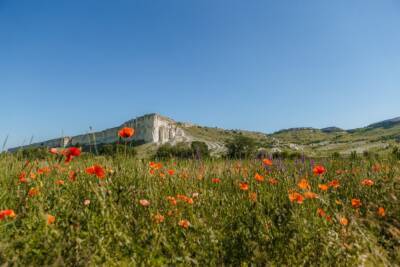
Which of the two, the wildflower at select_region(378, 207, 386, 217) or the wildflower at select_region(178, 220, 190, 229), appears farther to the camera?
the wildflower at select_region(378, 207, 386, 217)

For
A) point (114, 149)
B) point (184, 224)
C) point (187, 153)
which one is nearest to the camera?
point (184, 224)

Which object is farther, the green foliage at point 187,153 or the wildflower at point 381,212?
the green foliage at point 187,153

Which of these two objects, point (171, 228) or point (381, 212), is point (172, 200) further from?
point (381, 212)

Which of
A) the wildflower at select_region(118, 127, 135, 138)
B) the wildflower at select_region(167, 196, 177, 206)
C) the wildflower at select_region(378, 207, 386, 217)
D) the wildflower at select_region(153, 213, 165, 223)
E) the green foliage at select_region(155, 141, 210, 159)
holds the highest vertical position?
the wildflower at select_region(118, 127, 135, 138)

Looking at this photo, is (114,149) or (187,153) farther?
(187,153)

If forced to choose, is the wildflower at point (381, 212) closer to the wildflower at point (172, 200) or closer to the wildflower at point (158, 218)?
the wildflower at point (172, 200)

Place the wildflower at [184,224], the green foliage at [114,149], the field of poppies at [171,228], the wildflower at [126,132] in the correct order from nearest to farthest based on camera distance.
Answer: the field of poppies at [171,228] → the wildflower at [184,224] → the wildflower at [126,132] → the green foliage at [114,149]

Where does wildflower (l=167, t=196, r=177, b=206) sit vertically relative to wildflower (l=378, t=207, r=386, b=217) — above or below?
above

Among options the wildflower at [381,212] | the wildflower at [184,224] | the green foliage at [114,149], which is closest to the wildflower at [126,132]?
the green foliage at [114,149]

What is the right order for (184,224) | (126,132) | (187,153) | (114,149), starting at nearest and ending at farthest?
(184,224), (126,132), (114,149), (187,153)

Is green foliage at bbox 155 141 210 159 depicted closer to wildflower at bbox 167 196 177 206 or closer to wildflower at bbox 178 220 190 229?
wildflower at bbox 167 196 177 206

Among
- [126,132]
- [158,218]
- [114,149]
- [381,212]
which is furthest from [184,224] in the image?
[381,212]

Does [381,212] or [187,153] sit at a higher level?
[187,153]

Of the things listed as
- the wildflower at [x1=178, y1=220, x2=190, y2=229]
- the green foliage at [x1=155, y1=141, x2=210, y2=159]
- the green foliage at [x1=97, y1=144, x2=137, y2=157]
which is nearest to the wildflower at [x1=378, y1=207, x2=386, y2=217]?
the wildflower at [x1=178, y1=220, x2=190, y2=229]
